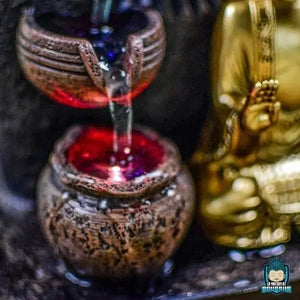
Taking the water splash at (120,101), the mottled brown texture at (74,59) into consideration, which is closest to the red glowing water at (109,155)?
the water splash at (120,101)

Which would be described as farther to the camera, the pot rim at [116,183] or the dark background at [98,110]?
the dark background at [98,110]

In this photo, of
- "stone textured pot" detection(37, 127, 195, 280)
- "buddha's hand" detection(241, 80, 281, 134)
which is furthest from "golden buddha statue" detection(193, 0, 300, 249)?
"stone textured pot" detection(37, 127, 195, 280)

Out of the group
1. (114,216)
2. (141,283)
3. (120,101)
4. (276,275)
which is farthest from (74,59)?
(276,275)

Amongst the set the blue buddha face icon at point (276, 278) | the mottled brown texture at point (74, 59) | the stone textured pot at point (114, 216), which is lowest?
the blue buddha face icon at point (276, 278)

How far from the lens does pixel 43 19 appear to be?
4.01 ft

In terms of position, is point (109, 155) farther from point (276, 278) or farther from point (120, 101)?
point (276, 278)

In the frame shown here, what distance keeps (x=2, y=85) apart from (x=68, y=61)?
0.24m

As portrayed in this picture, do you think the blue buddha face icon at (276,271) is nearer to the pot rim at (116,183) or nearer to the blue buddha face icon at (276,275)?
the blue buddha face icon at (276,275)

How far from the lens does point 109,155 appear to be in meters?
1.33

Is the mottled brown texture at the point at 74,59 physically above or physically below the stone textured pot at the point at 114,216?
above

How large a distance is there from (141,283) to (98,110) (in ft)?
1.13

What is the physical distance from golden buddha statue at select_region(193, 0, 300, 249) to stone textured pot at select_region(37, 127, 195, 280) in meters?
0.11

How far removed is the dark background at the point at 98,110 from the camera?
1.29m

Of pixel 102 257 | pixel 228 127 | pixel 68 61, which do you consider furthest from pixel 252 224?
pixel 68 61
